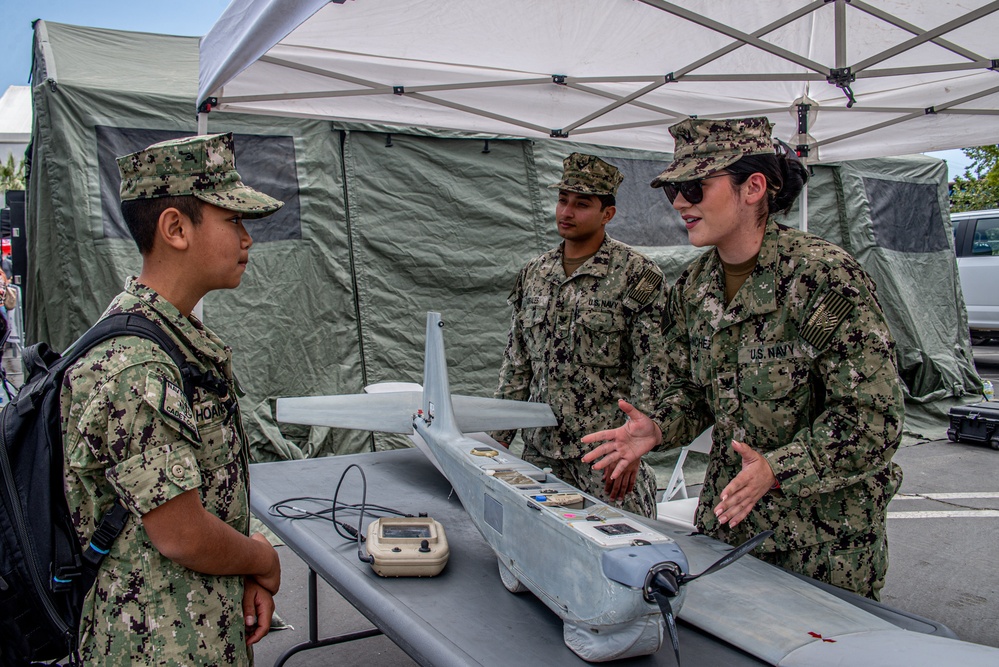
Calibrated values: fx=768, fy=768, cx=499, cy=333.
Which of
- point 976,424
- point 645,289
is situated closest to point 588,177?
point 645,289

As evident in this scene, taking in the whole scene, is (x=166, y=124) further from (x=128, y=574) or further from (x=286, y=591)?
(x=128, y=574)

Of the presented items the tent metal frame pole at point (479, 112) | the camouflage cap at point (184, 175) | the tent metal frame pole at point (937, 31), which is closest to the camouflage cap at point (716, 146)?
the camouflage cap at point (184, 175)

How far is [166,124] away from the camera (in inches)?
208

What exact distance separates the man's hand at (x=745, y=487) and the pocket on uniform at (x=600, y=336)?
4.84ft

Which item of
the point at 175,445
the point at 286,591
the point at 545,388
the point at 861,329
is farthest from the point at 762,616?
the point at 286,591

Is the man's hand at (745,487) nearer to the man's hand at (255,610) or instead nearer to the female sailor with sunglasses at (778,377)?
the female sailor with sunglasses at (778,377)

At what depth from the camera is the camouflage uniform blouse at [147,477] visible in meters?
1.44

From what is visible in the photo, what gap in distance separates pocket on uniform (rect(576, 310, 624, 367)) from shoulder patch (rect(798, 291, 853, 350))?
54.2 inches

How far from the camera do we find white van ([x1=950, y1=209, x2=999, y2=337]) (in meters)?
12.2

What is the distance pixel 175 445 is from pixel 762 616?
130 cm

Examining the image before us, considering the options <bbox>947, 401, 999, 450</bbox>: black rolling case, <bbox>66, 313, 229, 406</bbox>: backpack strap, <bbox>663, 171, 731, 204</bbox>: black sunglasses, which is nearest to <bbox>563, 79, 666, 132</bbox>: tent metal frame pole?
<bbox>663, 171, 731, 204</bbox>: black sunglasses

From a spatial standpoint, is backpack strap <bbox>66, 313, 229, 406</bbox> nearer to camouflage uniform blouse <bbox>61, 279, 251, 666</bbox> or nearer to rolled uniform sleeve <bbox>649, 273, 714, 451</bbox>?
camouflage uniform blouse <bbox>61, 279, 251, 666</bbox>

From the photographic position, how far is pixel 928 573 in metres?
4.52

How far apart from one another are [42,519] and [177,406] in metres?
0.34
